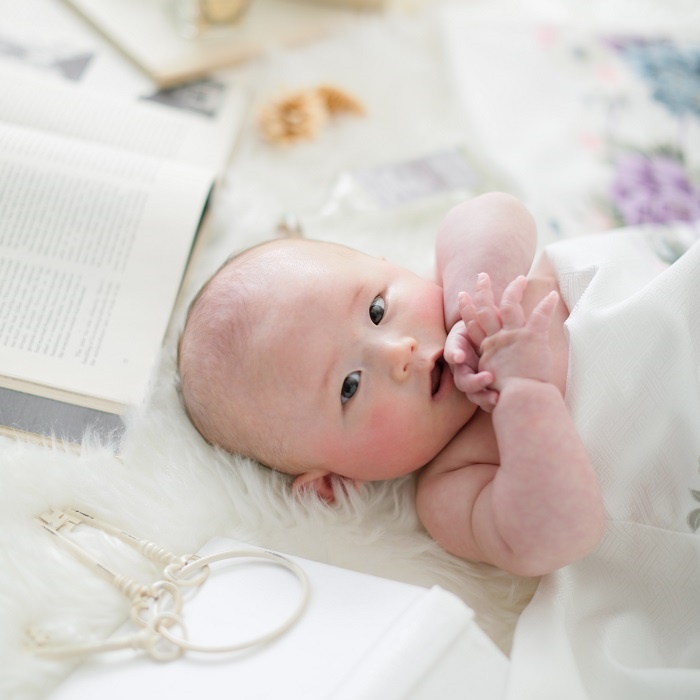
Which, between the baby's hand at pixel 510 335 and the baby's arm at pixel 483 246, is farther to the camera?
the baby's arm at pixel 483 246

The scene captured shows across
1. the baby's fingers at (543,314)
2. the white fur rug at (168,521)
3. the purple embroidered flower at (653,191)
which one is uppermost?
the baby's fingers at (543,314)

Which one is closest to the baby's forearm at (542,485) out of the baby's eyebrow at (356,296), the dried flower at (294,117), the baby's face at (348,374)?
the baby's face at (348,374)

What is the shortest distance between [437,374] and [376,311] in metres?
0.12

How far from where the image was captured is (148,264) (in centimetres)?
119

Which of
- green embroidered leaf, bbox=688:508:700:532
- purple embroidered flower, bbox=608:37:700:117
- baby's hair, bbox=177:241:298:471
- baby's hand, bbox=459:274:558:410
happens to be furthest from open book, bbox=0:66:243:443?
purple embroidered flower, bbox=608:37:700:117

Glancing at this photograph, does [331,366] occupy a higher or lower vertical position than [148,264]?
higher

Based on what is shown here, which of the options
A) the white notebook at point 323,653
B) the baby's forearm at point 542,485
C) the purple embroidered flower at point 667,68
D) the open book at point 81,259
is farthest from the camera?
the purple embroidered flower at point 667,68

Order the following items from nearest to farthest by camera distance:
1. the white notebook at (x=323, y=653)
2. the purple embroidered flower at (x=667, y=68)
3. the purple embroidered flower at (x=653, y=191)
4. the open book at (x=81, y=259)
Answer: the white notebook at (x=323, y=653), the open book at (x=81, y=259), the purple embroidered flower at (x=653, y=191), the purple embroidered flower at (x=667, y=68)

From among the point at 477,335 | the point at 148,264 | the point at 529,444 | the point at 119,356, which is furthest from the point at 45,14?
the point at 529,444

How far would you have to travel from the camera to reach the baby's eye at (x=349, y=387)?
0.96 metres

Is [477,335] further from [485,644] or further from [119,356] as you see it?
[119,356]

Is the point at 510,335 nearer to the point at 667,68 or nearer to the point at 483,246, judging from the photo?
the point at 483,246

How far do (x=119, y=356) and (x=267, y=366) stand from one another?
0.29m

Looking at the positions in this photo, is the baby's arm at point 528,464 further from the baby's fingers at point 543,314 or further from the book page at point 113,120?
the book page at point 113,120
